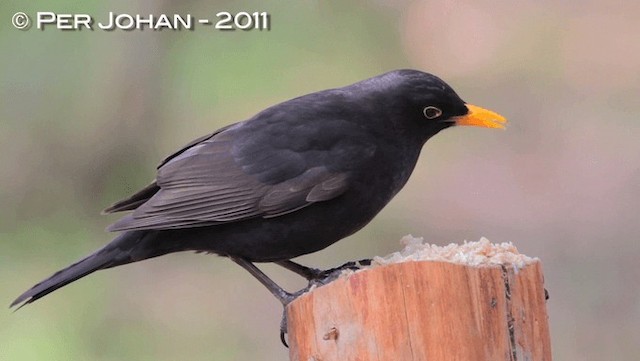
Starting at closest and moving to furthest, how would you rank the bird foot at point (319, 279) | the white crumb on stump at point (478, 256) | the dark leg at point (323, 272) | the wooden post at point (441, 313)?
1. the wooden post at point (441, 313)
2. the white crumb on stump at point (478, 256)
3. the bird foot at point (319, 279)
4. the dark leg at point (323, 272)

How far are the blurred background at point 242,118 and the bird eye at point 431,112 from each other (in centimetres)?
383

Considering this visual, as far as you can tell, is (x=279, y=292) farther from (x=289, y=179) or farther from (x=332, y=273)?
(x=289, y=179)

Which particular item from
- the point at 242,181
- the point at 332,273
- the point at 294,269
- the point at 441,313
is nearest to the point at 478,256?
the point at 441,313

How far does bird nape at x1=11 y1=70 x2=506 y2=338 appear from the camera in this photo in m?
4.61

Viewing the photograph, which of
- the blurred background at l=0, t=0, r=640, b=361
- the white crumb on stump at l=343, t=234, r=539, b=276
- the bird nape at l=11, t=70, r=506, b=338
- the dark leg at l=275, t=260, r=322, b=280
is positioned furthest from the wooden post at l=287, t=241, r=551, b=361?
the blurred background at l=0, t=0, r=640, b=361

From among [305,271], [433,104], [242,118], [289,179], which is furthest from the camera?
[242,118]

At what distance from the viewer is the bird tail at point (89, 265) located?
4703 mm

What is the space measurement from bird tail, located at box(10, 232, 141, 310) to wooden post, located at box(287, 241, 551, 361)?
1.65 m

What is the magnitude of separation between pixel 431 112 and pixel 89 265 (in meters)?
1.70

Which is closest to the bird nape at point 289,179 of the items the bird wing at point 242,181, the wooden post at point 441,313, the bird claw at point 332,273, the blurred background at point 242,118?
the bird wing at point 242,181

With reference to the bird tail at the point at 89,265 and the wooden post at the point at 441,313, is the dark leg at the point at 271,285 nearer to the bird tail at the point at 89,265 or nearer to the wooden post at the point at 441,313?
the bird tail at the point at 89,265

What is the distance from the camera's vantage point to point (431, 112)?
4.85 metres

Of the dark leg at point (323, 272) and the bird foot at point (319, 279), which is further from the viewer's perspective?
the dark leg at point (323, 272)

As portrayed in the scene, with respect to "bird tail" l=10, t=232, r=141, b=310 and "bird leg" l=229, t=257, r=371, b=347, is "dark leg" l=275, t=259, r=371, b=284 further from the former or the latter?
"bird tail" l=10, t=232, r=141, b=310
